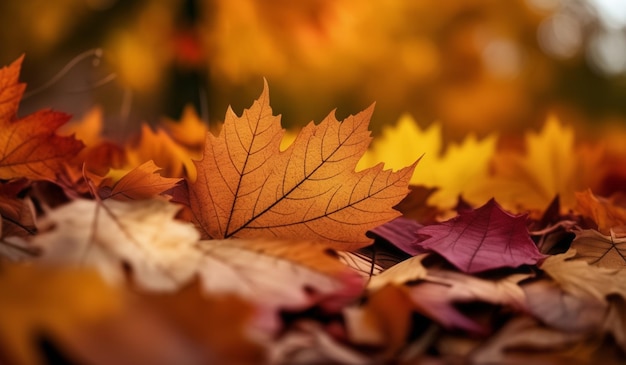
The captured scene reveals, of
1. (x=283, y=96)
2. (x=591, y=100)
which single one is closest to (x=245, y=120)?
(x=283, y=96)

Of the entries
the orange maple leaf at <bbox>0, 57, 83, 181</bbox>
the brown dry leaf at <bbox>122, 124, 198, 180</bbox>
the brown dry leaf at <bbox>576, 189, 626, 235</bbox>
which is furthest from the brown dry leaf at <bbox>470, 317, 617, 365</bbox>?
A: the brown dry leaf at <bbox>122, 124, 198, 180</bbox>

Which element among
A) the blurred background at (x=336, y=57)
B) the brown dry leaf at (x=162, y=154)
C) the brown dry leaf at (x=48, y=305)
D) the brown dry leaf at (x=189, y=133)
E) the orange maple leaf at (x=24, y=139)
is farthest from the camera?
the blurred background at (x=336, y=57)

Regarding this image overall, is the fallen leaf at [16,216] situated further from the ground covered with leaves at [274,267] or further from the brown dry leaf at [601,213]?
the brown dry leaf at [601,213]

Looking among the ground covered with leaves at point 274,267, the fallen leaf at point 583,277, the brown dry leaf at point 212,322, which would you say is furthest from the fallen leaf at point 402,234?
the brown dry leaf at point 212,322

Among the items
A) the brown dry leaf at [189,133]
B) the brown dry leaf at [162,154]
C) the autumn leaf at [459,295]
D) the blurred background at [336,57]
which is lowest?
the autumn leaf at [459,295]

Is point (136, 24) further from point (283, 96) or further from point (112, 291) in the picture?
point (112, 291)

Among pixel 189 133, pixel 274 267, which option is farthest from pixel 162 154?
pixel 274 267

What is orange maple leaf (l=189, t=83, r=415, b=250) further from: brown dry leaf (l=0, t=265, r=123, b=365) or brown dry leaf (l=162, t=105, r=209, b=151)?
brown dry leaf (l=162, t=105, r=209, b=151)

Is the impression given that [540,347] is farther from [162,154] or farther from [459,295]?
[162,154]
